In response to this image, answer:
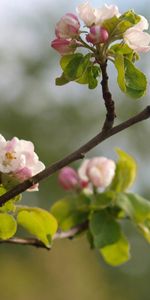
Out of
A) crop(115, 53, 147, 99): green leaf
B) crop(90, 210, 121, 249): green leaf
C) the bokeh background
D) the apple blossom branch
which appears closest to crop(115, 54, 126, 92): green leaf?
crop(115, 53, 147, 99): green leaf

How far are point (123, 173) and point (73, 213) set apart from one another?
201 millimetres

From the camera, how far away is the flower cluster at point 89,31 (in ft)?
4.54

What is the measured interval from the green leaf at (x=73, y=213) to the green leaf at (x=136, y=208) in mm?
89

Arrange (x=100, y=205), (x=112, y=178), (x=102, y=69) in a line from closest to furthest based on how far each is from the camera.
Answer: (x=102, y=69) < (x=100, y=205) < (x=112, y=178)

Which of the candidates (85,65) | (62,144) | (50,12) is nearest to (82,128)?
(62,144)

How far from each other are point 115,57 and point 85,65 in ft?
0.19

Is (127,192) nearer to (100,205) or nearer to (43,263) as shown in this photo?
(100,205)

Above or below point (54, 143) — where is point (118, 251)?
above

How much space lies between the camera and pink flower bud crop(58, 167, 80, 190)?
2057mm

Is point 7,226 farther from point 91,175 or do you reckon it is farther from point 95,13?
point 91,175

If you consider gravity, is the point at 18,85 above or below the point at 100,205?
below

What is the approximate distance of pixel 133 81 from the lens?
1.43 m

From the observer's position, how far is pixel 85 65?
1.42 metres

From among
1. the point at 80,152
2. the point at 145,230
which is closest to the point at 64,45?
the point at 80,152
